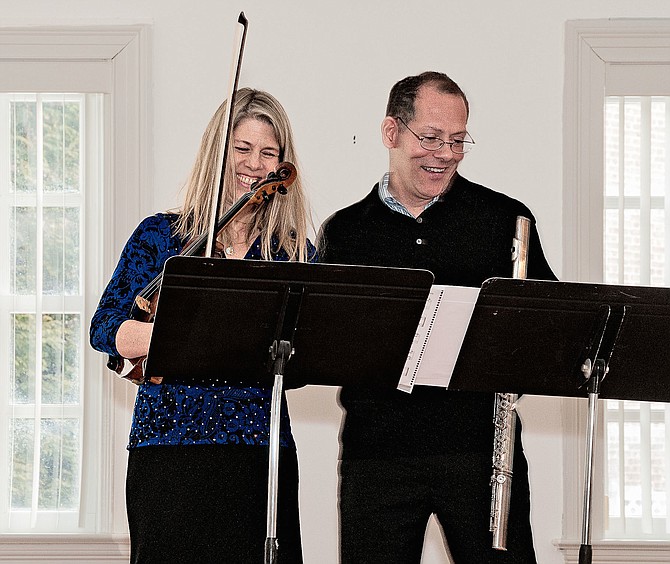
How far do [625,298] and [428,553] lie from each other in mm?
1549

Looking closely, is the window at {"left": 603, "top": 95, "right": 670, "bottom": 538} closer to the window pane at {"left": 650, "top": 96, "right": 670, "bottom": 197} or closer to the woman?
the window pane at {"left": 650, "top": 96, "right": 670, "bottom": 197}

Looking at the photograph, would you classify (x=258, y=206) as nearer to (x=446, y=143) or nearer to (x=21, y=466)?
(x=446, y=143)

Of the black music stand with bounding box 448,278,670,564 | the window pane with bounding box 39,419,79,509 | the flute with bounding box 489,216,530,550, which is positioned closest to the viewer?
the black music stand with bounding box 448,278,670,564

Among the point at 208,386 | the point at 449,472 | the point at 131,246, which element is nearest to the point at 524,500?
the point at 449,472

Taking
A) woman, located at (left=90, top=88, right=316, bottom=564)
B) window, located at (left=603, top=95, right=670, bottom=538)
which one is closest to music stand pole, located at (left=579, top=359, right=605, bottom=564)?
woman, located at (left=90, top=88, right=316, bottom=564)

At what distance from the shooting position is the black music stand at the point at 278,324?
1.81 meters

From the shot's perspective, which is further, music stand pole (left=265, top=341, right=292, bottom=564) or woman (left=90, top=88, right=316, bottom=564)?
woman (left=90, top=88, right=316, bottom=564)

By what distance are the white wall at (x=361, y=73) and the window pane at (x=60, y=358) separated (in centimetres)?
52

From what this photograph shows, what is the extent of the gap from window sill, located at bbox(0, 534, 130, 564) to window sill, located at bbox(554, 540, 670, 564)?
143 cm

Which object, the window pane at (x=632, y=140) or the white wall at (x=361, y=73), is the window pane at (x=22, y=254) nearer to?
the white wall at (x=361, y=73)

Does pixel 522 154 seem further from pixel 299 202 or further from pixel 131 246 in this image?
pixel 131 246

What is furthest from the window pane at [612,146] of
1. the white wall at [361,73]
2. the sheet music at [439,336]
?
the sheet music at [439,336]

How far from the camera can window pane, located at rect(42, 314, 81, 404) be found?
3377 mm

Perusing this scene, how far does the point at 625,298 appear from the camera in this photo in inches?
76.2
